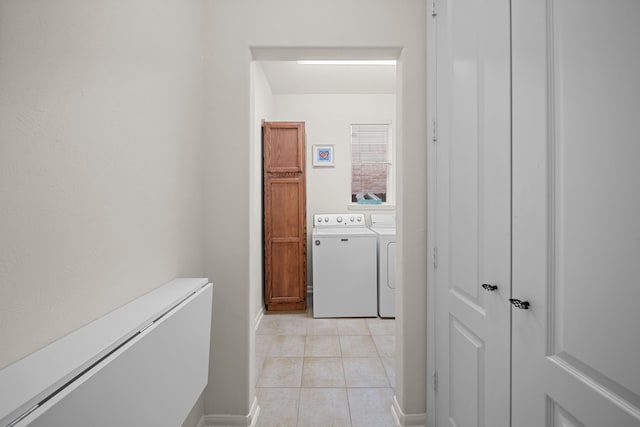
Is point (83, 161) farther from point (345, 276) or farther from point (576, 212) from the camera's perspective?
point (345, 276)

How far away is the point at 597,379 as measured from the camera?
0.74 meters

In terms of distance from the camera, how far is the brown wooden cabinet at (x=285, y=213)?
3691 millimetres

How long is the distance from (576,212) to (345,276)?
2862 millimetres

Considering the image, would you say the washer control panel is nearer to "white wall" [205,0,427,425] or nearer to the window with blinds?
the window with blinds

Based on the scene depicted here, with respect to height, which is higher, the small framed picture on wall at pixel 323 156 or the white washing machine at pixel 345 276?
the small framed picture on wall at pixel 323 156

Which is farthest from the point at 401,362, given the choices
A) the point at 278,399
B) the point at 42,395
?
the point at 42,395

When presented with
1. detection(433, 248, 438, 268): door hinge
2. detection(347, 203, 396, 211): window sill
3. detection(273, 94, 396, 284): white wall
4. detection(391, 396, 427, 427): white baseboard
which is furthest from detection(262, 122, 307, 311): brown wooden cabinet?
detection(433, 248, 438, 268): door hinge

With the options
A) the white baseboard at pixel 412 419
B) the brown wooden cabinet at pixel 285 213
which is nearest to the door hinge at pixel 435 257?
the white baseboard at pixel 412 419

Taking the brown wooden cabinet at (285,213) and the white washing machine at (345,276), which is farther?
the brown wooden cabinet at (285,213)

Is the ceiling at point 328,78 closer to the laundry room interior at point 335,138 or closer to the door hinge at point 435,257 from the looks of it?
the laundry room interior at point 335,138

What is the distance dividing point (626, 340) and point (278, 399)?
6.34 ft

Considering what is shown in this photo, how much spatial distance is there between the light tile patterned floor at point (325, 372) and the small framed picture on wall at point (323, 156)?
202 centimetres

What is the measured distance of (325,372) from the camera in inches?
94.7

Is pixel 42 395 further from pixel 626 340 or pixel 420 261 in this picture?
pixel 420 261
